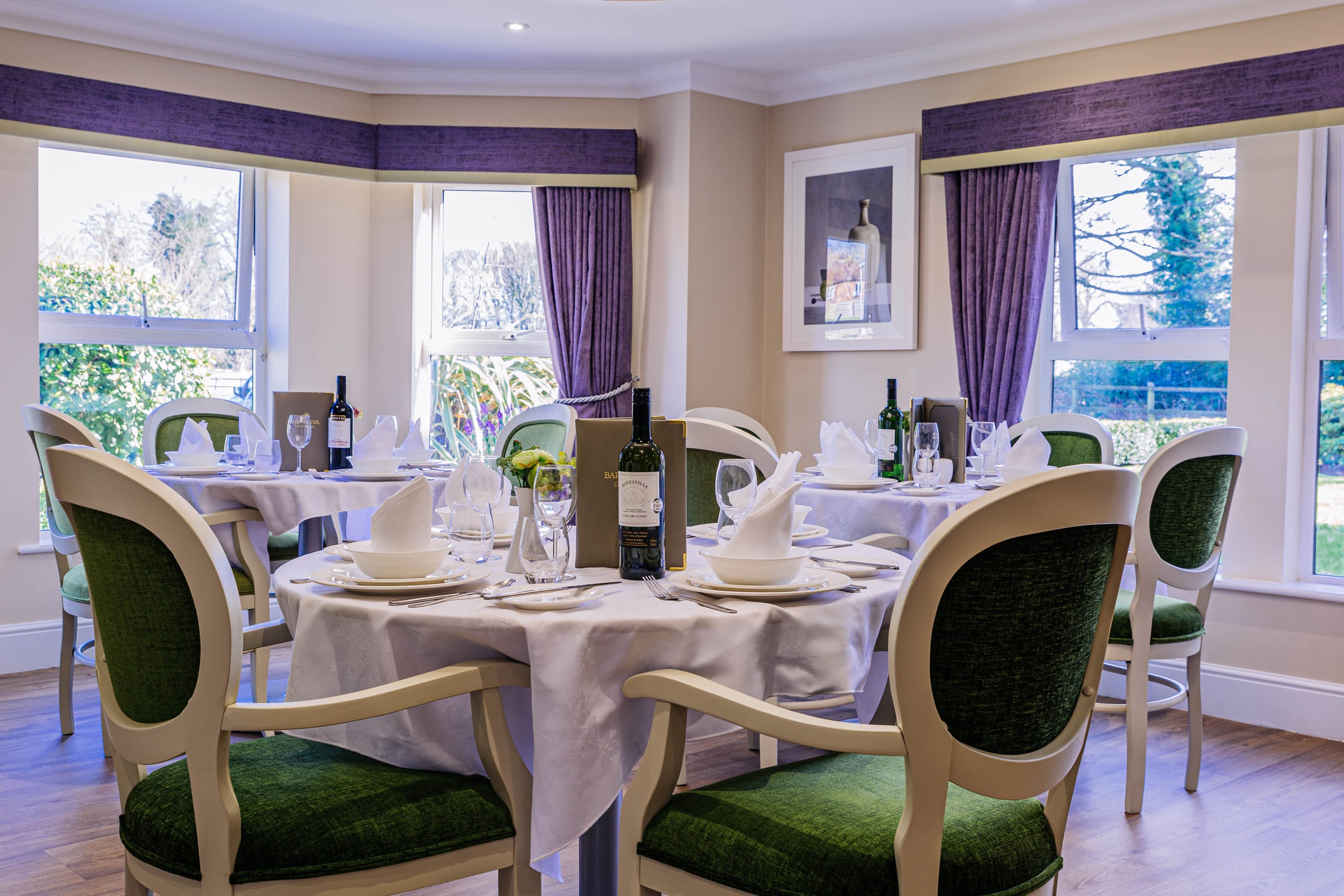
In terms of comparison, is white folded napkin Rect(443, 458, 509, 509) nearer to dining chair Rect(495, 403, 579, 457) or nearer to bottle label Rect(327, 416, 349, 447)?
bottle label Rect(327, 416, 349, 447)

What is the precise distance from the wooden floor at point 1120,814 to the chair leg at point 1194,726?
0.05 m

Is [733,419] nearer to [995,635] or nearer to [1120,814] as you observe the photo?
[1120,814]

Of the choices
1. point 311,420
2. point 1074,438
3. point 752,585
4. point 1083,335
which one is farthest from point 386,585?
point 1083,335

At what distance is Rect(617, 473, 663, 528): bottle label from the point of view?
1.87 meters

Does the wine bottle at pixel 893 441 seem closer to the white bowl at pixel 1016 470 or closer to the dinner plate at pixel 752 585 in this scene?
the white bowl at pixel 1016 470

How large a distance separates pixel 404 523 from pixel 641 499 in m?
0.40

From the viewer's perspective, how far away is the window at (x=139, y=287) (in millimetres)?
4984

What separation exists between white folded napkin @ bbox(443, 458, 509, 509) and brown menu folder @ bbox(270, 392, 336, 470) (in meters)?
1.46

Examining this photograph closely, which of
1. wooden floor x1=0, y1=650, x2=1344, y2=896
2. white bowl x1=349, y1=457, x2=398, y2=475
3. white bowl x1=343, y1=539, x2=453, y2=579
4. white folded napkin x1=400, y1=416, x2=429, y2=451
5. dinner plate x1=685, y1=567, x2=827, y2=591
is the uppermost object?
white folded napkin x1=400, y1=416, x2=429, y2=451

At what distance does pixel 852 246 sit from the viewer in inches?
Answer: 216

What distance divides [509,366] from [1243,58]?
3.71 meters

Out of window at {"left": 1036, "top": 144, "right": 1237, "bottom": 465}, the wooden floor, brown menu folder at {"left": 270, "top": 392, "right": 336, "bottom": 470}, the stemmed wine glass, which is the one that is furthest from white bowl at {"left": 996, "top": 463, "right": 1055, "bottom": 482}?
brown menu folder at {"left": 270, "top": 392, "right": 336, "bottom": 470}

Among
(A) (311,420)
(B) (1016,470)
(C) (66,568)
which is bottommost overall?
(C) (66,568)

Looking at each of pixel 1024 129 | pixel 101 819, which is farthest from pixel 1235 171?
pixel 101 819
